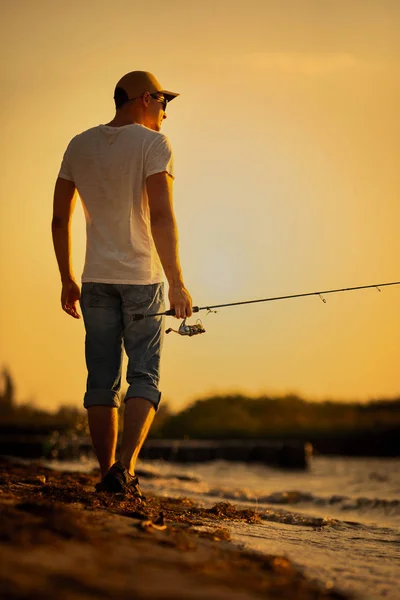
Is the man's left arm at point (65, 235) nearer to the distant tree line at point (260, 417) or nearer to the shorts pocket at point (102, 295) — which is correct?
the shorts pocket at point (102, 295)

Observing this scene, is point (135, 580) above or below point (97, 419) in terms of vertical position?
below

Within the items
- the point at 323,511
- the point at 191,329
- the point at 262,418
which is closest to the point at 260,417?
the point at 262,418

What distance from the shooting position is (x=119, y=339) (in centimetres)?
431

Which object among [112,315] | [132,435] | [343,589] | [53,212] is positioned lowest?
[343,589]

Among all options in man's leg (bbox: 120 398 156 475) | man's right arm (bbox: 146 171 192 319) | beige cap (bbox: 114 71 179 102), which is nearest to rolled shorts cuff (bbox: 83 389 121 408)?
man's leg (bbox: 120 398 156 475)

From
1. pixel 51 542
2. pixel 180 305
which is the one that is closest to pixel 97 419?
pixel 180 305

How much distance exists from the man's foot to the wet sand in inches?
20.1

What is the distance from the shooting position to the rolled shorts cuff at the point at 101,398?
166 inches

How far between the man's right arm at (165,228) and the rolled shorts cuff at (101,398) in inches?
20.1

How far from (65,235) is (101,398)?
2.92 ft

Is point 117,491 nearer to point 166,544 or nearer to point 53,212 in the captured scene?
point 166,544

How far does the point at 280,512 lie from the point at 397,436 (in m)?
9.79

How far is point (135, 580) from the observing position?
212cm

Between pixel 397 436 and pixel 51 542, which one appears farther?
pixel 397 436
